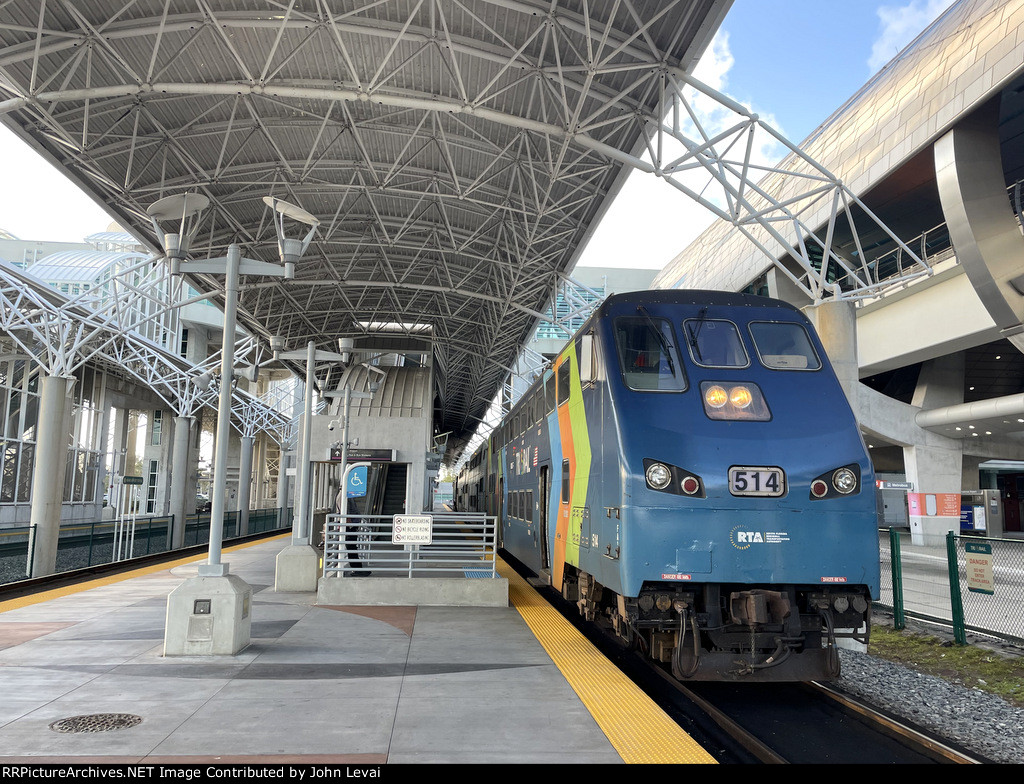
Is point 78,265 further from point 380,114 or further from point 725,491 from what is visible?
point 725,491

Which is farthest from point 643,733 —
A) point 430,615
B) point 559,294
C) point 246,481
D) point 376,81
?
point 246,481

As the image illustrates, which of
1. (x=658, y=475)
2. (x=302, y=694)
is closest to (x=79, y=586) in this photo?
(x=302, y=694)

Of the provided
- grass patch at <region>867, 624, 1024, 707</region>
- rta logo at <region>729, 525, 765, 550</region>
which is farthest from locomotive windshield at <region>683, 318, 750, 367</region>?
grass patch at <region>867, 624, 1024, 707</region>

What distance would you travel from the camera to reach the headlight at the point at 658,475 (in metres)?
7.23

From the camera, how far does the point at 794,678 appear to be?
7.08 m

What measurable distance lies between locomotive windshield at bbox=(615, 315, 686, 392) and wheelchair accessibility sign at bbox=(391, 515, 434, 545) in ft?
19.7

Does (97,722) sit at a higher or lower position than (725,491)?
lower

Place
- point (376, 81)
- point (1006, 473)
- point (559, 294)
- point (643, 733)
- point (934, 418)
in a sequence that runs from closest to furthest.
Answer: point (643, 733)
point (376, 81)
point (559, 294)
point (934, 418)
point (1006, 473)

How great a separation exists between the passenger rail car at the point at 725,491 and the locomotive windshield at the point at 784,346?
16 mm

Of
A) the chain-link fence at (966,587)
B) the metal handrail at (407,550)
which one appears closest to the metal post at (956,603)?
the chain-link fence at (966,587)

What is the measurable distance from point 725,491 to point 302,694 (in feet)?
14.6

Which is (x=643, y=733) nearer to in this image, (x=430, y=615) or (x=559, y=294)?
(x=430, y=615)

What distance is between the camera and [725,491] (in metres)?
7.21
